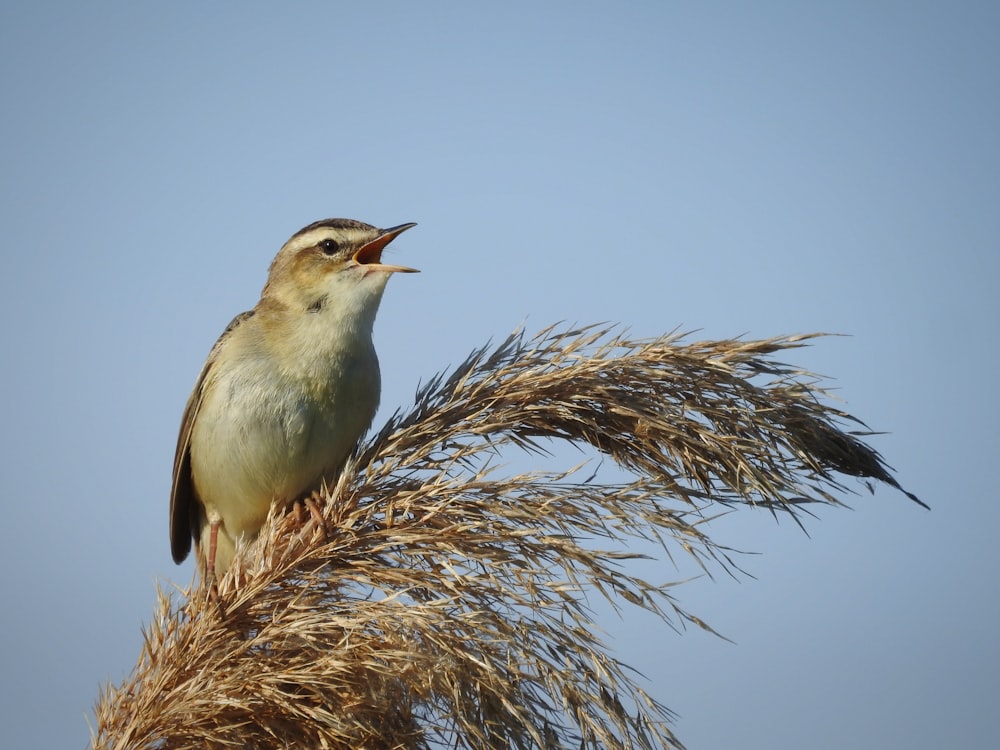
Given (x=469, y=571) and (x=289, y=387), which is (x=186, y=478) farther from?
(x=469, y=571)

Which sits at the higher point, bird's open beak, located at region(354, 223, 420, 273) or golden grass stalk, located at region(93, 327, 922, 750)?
bird's open beak, located at region(354, 223, 420, 273)

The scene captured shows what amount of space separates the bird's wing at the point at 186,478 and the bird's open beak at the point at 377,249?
507 millimetres

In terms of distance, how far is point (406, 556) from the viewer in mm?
2359

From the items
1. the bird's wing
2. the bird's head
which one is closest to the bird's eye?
the bird's head

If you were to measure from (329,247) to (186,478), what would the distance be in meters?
1.16

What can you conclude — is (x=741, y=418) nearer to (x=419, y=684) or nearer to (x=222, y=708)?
(x=419, y=684)

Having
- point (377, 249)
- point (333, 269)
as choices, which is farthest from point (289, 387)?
point (377, 249)

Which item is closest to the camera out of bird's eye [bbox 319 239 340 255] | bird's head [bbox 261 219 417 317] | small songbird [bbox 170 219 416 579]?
small songbird [bbox 170 219 416 579]

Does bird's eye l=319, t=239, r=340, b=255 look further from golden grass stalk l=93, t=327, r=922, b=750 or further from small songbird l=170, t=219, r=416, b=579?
golden grass stalk l=93, t=327, r=922, b=750

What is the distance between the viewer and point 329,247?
12.6 feet

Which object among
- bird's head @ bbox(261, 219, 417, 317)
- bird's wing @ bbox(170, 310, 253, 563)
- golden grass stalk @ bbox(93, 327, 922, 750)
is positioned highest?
bird's head @ bbox(261, 219, 417, 317)

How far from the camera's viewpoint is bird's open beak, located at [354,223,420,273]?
3.77 meters

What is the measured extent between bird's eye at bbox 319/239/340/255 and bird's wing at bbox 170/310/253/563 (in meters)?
0.40

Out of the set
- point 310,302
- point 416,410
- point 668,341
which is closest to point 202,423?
point 310,302
